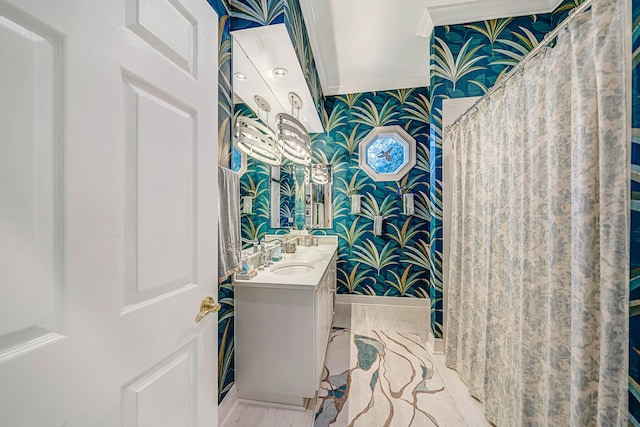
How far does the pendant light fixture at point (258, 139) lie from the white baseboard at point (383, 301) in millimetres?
1972

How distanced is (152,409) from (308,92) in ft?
7.60

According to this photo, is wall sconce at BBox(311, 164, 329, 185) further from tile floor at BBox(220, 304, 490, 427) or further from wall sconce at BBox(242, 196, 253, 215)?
tile floor at BBox(220, 304, 490, 427)

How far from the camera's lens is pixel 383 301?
330 centimetres

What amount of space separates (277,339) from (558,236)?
1517 mm

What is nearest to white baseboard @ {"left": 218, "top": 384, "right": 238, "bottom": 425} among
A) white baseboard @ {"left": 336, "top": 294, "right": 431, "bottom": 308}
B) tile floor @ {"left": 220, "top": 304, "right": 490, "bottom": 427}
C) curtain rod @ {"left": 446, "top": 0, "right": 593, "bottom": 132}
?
tile floor @ {"left": 220, "top": 304, "right": 490, "bottom": 427}

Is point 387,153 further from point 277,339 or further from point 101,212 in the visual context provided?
point 101,212

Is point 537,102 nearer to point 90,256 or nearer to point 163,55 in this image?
point 163,55

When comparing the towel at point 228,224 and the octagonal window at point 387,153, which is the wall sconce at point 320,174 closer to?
the octagonal window at point 387,153

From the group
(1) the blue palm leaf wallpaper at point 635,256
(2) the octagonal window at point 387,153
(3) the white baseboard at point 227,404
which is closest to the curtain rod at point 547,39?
(1) the blue palm leaf wallpaper at point 635,256

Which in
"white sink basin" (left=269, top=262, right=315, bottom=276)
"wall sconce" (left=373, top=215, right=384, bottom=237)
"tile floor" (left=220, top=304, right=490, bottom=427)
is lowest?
"tile floor" (left=220, top=304, right=490, bottom=427)

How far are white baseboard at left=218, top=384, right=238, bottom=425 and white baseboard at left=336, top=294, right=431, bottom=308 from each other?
192 centimetres

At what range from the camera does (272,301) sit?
158 centimetres

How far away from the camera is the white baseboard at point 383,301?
3.25 m

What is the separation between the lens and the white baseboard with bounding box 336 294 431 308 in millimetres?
3246
